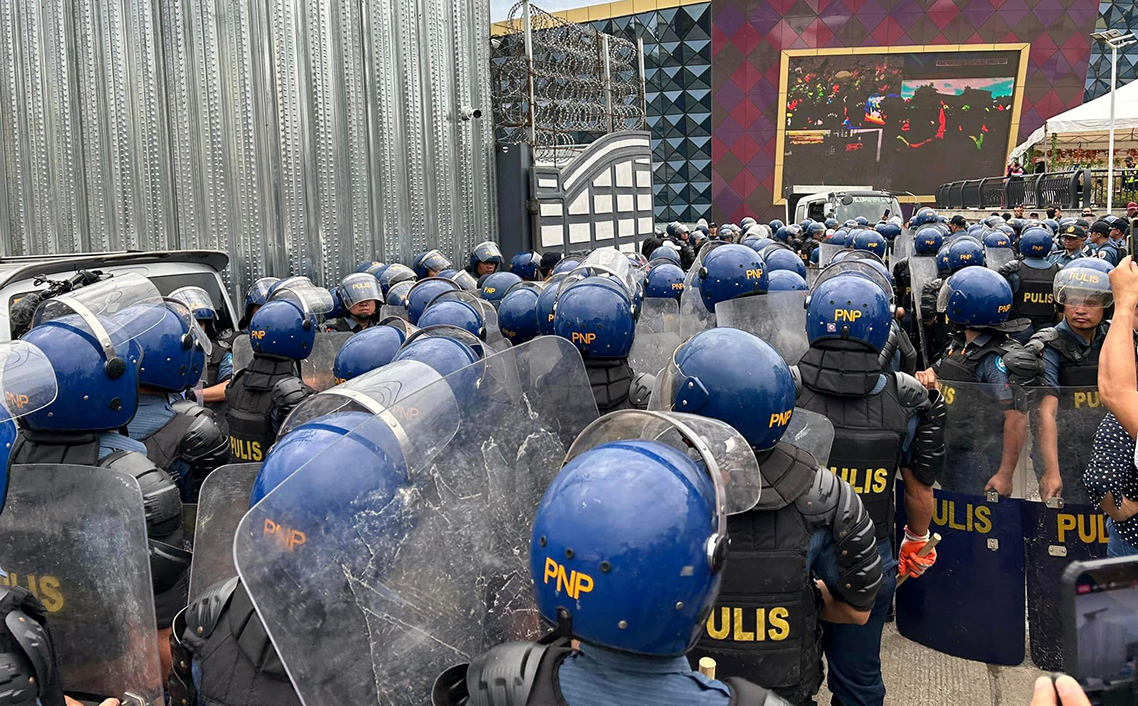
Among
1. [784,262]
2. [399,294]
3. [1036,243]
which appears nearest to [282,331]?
[399,294]

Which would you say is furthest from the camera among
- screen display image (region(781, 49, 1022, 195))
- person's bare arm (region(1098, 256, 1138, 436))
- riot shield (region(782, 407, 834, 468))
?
screen display image (region(781, 49, 1022, 195))

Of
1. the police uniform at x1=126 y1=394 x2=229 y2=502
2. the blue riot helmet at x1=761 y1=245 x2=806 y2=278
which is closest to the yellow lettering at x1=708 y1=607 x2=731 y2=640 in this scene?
the police uniform at x1=126 y1=394 x2=229 y2=502

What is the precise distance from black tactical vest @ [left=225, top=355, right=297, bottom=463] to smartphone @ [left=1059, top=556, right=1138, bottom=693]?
383 cm

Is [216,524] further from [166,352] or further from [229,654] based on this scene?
[166,352]

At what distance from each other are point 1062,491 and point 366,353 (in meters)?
3.14

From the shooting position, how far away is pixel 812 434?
3070 millimetres

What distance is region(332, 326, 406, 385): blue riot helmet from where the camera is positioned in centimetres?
394

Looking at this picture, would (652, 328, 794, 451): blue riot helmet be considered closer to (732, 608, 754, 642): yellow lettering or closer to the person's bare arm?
(732, 608, 754, 642): yellow lettering

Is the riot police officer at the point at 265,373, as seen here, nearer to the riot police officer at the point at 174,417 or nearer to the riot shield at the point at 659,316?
the riot police officer at the point at 174,417

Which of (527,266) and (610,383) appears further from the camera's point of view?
(527,266)

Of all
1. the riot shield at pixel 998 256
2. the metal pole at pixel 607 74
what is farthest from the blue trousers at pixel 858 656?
the metal pole at pixel 607 74

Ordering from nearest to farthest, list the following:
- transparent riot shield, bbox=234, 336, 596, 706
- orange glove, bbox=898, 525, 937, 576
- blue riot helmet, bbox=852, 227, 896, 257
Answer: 1. transparent riot shield, bbox=234, 336, 596, 706
2. orange glove, bbox=898, 525, 937, 576
3. blue riot helmet, bbox=852, 227, 896, 257

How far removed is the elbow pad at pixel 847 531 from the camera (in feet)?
7.89

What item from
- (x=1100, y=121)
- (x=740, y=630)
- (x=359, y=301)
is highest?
(x=1100, y=121)
